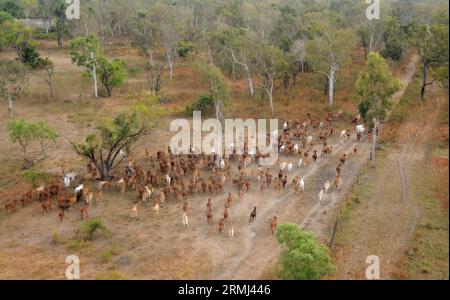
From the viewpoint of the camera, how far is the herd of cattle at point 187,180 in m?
26.5

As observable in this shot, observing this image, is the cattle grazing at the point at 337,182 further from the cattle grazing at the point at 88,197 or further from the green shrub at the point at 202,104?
the green shrub at the point at 202,104

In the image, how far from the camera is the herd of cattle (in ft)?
87.1

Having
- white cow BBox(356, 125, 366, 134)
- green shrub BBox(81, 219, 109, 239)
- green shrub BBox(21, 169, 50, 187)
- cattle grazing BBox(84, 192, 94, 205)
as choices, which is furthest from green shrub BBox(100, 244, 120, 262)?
white cow BBox(356, 125, 366, 134)

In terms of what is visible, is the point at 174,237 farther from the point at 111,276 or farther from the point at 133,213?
the point at 111,276

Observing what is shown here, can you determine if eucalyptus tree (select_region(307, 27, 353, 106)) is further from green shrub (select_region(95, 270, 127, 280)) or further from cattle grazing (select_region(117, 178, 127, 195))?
green shrub (select_region(95, 270, 127, 280))

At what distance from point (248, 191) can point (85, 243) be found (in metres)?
9.74

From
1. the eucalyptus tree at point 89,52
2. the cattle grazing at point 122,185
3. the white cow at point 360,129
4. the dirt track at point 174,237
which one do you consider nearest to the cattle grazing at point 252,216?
the dirt track at point 174,237

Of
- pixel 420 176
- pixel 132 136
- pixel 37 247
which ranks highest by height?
pixel 132 136

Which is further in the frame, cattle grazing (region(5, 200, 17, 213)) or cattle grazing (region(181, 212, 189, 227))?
cattle grazing (region(5, 200, 17, 213))

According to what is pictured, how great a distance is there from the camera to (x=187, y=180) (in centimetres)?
3000

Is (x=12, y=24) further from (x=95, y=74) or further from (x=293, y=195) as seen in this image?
(x=293, y=195)

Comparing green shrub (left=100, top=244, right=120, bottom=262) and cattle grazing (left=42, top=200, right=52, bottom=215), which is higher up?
cattle grazing (left=42, top=200, right=52, bottom=215)

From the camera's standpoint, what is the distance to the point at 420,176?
95.5ft
